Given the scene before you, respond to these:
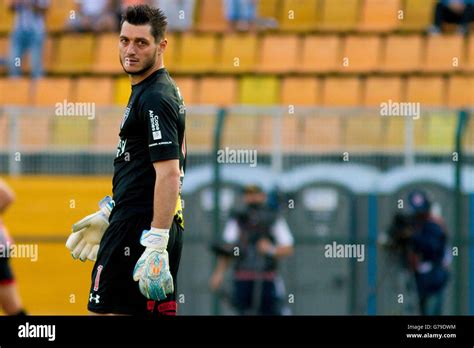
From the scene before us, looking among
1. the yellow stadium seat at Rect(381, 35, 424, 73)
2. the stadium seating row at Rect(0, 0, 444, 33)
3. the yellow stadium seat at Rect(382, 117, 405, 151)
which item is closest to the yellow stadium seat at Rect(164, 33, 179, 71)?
the stadium seating row at Rect(0, 0, 444, 33)

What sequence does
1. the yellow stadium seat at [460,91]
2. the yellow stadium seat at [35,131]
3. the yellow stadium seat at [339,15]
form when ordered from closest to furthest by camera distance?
the yellow stadium seat at [35,131]
the yellow stadium seat at [460,91]
the yellow stadium seat at [339,15]

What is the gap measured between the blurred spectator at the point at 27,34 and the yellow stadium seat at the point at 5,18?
139 centimetres

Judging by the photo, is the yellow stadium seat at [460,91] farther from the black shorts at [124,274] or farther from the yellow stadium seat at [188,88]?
the black shorts at [124,274]

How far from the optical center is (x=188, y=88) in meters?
17.0

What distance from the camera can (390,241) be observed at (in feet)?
42.4

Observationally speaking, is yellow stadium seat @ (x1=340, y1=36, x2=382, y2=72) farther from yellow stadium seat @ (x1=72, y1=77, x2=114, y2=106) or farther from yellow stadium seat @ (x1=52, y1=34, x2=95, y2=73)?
yellow stadium seat @ (x1=52, y1=34, x2=95, y2=73)

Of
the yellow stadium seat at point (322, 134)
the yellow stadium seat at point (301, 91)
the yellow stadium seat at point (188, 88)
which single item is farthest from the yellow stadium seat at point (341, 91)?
the yellow stadium seat at point (322, 134)

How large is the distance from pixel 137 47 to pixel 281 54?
35.2ft

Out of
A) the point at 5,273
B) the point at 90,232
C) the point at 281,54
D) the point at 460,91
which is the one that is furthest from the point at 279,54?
the point at 90,232

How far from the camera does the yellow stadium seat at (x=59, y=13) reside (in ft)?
63.1

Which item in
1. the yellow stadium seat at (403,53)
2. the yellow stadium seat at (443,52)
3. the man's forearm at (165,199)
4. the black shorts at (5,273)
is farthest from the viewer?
the yellow stadium seat at (403,53)

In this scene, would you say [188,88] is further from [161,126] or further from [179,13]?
[161,126]
